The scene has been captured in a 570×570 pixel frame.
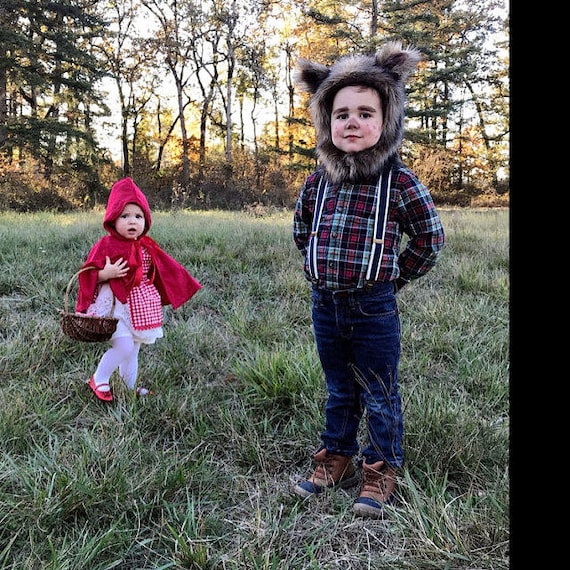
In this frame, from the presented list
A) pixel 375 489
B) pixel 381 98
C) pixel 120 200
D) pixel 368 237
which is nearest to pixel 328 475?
pixel 375 489

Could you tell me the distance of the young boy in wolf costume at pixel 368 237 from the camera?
229 cm

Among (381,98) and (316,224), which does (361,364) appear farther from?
(381,98)

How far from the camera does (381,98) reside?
2.33 m

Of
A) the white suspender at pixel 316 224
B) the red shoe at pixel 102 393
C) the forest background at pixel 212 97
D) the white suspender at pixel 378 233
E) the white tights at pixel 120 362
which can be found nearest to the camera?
the white suspender at pixel 378 233

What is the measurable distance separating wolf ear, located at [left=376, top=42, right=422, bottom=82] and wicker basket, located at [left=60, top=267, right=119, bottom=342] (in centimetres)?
210

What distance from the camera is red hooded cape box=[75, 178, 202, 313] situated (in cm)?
325

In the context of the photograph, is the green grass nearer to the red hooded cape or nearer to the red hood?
the red hooded cape

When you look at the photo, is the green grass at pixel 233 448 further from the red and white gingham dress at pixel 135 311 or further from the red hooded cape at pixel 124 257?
the red hooded cape at pixel 124 257

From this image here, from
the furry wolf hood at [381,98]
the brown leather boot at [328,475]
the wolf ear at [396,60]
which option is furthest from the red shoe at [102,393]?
the wolf ear at [396,60]

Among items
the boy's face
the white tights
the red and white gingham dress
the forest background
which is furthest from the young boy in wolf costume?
the forest background

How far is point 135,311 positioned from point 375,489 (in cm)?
192

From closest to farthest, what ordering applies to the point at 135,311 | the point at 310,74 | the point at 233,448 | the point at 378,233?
the point at 378,233 < the point at 310,74 < the point at 233,448 < the point at 135,311

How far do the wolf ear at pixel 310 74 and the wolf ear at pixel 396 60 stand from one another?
265 millimetres
